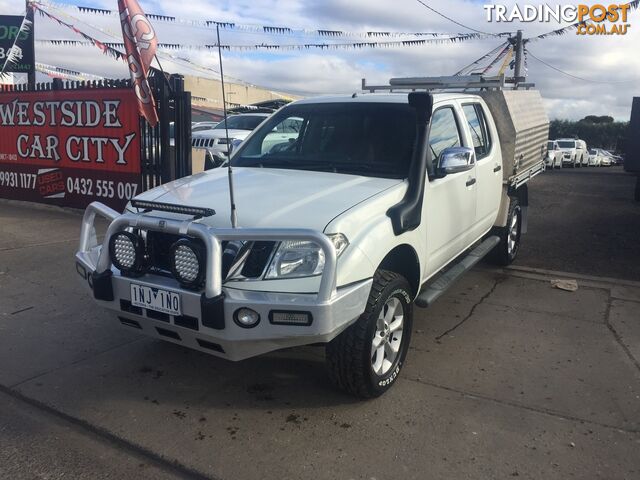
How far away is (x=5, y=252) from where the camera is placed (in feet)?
23.8

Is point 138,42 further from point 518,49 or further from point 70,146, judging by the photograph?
point 518,49

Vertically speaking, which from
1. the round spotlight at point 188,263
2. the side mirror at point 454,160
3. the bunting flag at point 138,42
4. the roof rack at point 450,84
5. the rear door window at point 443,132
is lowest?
the round spotlight at point 188,263

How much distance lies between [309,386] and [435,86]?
3977 millimetres

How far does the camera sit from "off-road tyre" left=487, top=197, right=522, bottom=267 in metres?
6.70

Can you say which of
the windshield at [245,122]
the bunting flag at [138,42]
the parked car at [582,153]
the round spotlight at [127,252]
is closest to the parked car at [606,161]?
the parked car at [582,153]

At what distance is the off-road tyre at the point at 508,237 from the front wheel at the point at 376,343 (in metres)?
3.17

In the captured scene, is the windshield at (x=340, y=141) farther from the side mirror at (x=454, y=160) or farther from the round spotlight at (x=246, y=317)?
the round spotlight at (x=246, y=317)

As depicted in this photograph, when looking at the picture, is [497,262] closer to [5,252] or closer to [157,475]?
[157,475]

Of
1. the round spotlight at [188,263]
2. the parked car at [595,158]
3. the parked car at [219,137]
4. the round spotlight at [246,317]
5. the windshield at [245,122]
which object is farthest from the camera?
the parked car at [595,158]

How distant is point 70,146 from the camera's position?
32.8ft

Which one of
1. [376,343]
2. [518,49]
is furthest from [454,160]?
[518,49]

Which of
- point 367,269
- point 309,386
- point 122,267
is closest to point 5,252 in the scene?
point 122,267

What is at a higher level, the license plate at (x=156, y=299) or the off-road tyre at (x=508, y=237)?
the license plate at (x=156, y=299)

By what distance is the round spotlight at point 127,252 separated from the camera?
3406 mm
